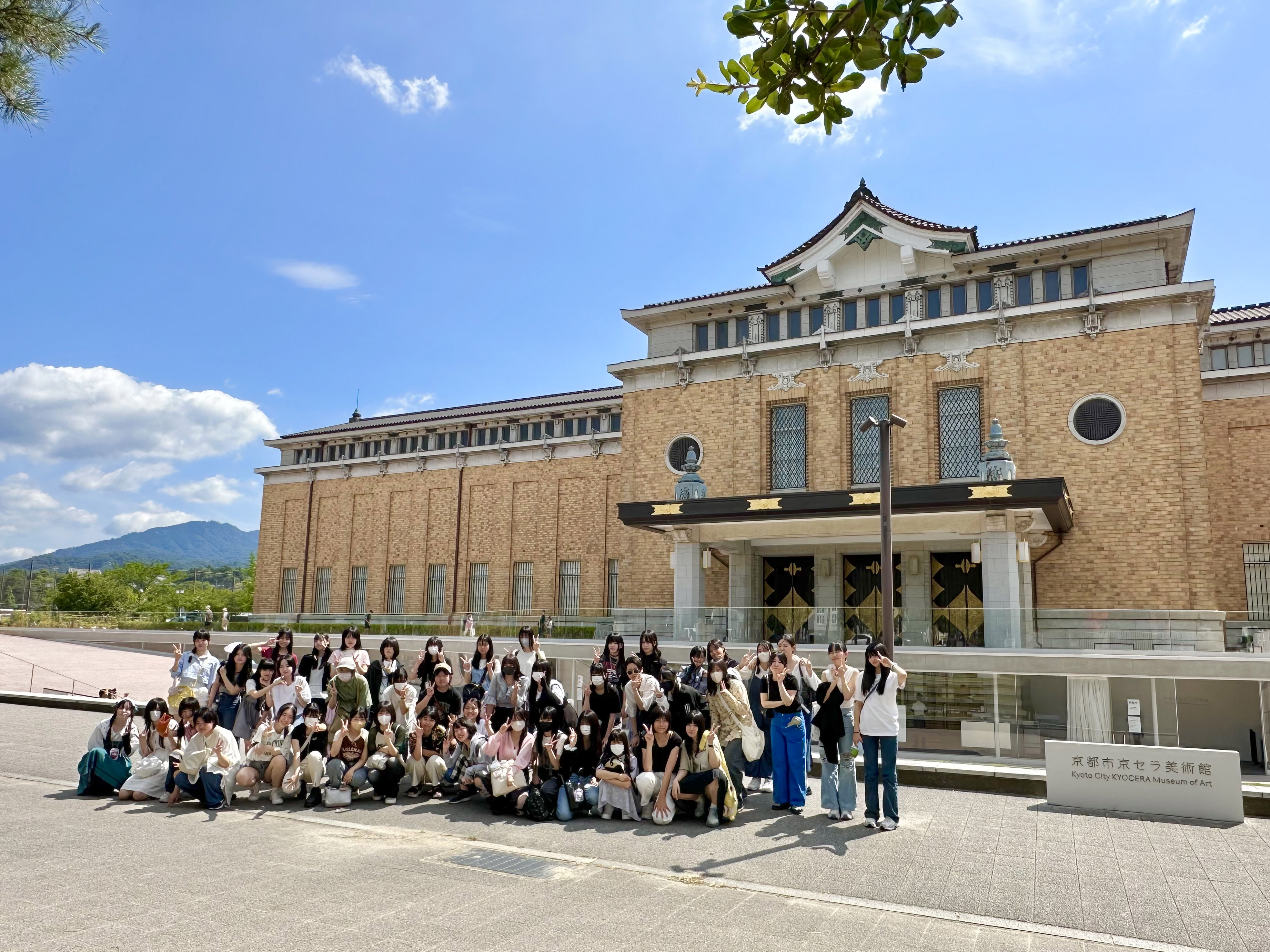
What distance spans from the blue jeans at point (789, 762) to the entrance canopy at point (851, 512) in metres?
11.2

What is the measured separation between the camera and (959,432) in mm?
25375

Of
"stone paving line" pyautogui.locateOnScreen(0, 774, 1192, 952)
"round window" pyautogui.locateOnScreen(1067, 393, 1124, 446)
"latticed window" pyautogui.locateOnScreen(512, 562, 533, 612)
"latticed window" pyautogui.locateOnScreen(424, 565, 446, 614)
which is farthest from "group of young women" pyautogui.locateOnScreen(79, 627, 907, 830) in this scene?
"latticed window" pyautogui.locateOnScreen(424, 565, 446, 614)

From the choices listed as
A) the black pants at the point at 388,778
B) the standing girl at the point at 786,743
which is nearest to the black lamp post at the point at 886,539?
the standing girl at the point at 786,743

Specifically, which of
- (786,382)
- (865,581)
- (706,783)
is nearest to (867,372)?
(786,382)

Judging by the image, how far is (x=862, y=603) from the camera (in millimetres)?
25281

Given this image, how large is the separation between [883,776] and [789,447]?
62.8 ft

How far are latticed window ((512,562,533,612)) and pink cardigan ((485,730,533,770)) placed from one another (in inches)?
1073

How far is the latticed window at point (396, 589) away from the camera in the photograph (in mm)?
40656

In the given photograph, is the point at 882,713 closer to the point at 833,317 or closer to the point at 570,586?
the point at 833,317

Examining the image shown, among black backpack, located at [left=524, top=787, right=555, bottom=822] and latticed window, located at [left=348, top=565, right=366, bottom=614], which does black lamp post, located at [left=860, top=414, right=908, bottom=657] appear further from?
latticed window, located at [left=348, top=565, right=366, bottom=614]

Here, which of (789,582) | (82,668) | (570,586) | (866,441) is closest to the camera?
(866,441)

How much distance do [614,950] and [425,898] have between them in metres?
1.77

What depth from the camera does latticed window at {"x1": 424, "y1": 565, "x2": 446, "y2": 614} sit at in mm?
39562

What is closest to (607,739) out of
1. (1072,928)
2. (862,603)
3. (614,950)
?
(614,950)
